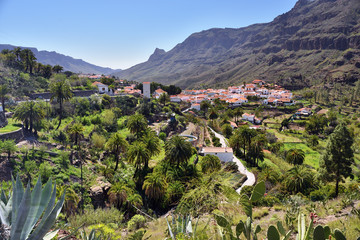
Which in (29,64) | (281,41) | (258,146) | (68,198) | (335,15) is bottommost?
(258,146)

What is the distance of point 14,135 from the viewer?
21.0 meters

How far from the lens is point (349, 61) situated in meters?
112

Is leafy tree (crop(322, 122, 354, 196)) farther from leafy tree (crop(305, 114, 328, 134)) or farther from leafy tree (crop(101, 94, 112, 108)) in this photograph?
leafy tree (crop(305, 114, 328, 134))

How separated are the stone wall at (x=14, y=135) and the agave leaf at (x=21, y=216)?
2185cm

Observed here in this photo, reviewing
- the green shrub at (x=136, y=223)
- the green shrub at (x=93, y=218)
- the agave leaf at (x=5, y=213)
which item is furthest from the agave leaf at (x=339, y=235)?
the green shrub at (x=93, y=218)

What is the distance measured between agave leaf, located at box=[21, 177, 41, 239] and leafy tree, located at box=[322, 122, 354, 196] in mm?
20477

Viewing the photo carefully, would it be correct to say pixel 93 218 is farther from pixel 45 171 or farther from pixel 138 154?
pixel 138 154

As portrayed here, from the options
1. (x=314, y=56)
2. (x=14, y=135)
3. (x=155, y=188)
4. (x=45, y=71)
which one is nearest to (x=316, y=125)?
(x=155, y=188)

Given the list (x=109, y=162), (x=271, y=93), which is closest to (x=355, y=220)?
(x=109, y=162)

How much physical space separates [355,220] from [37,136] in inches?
1151

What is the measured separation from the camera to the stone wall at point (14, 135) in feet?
64.7

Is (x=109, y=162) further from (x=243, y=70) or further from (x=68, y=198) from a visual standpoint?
(x=243, y=70)

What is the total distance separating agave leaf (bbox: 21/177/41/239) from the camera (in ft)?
11.4

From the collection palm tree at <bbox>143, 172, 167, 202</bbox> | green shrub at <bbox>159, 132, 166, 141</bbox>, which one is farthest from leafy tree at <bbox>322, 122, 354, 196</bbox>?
green shrub at <bbox>159, 132, 166, 141</bbox>
